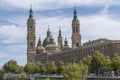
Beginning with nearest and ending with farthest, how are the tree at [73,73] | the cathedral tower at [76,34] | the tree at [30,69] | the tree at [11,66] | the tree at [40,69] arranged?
the tree at [73,73]
the tree at [40,69]
the tree at [30,69]
the tree at [11,66]
the cathedral tower at [76,34]

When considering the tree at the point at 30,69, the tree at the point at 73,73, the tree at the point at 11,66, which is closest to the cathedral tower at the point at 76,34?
the tree at the point at 11,66

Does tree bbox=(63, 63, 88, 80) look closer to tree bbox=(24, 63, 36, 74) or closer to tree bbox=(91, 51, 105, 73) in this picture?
tree bbox=(91, 51, 105, 73)

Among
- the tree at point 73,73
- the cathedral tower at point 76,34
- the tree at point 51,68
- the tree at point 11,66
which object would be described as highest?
the cathedral tower at point 76,34

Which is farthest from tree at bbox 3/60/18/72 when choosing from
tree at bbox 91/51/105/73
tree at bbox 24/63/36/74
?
tree at bbox 91/51/105/73

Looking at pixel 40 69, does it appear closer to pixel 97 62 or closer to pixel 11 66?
pixel 11 66

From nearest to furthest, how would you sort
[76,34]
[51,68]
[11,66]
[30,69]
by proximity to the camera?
1. [51,68]
2. [30,69]
3. [11,66]
4. [76,34]

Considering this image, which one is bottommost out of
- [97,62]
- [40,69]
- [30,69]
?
[97,62]

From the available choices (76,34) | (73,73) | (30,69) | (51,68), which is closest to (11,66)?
(30,69)

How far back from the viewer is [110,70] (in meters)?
105

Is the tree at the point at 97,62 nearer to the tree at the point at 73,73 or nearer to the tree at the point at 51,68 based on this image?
the tree at the point at 73,73

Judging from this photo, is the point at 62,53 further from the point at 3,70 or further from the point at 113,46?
the point at 113,46

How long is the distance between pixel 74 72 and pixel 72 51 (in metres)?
90.2

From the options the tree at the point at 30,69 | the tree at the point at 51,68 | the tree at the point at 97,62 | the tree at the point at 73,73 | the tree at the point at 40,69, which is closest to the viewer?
the tree at the point at 73,73

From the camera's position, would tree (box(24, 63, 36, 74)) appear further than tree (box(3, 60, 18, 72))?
No
